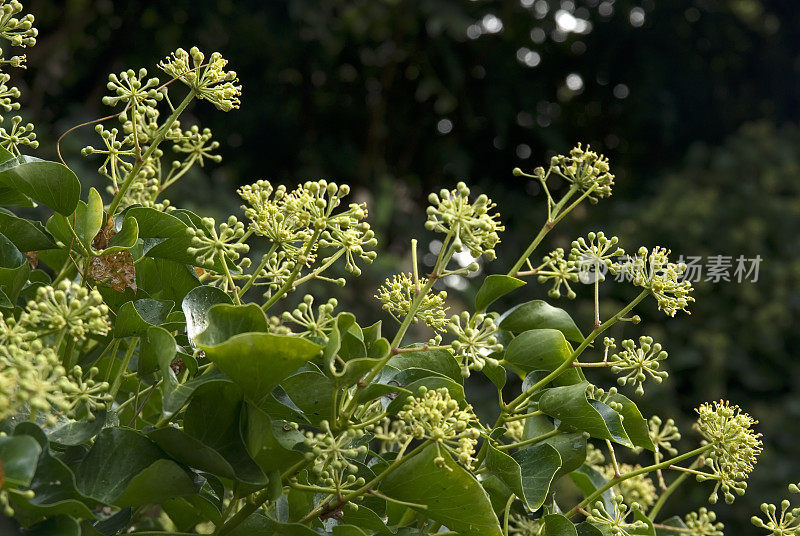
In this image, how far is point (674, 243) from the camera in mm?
2797

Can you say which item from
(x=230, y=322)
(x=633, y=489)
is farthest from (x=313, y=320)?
(x=633, y=489)

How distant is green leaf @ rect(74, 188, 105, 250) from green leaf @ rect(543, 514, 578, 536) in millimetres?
290

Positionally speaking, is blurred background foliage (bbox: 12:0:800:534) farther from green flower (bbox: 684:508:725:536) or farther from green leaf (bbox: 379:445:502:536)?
green leaf (bbox: 379:445:502:536)

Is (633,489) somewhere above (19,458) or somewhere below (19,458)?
below

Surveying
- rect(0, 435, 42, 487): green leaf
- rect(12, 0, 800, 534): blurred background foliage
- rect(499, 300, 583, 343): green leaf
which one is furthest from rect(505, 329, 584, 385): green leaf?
rect(12, 0, 800, 534): blurred background foliage

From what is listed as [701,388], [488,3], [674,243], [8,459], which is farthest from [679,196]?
[8,459]

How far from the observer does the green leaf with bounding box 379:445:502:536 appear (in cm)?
42

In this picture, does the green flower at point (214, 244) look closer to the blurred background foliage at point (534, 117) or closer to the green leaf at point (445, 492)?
the green leaf at point (445, 492)

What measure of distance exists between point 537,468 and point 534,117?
2.65 metres

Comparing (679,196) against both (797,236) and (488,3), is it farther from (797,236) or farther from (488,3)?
(488,3)

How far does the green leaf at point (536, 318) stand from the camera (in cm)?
53

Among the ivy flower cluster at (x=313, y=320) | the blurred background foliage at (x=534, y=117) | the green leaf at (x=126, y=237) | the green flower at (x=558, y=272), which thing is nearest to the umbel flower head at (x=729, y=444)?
the green flower at (x=558, y=272)

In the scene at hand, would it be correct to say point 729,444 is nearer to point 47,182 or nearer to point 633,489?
point 633,489

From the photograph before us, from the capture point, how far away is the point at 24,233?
19.3 inches
